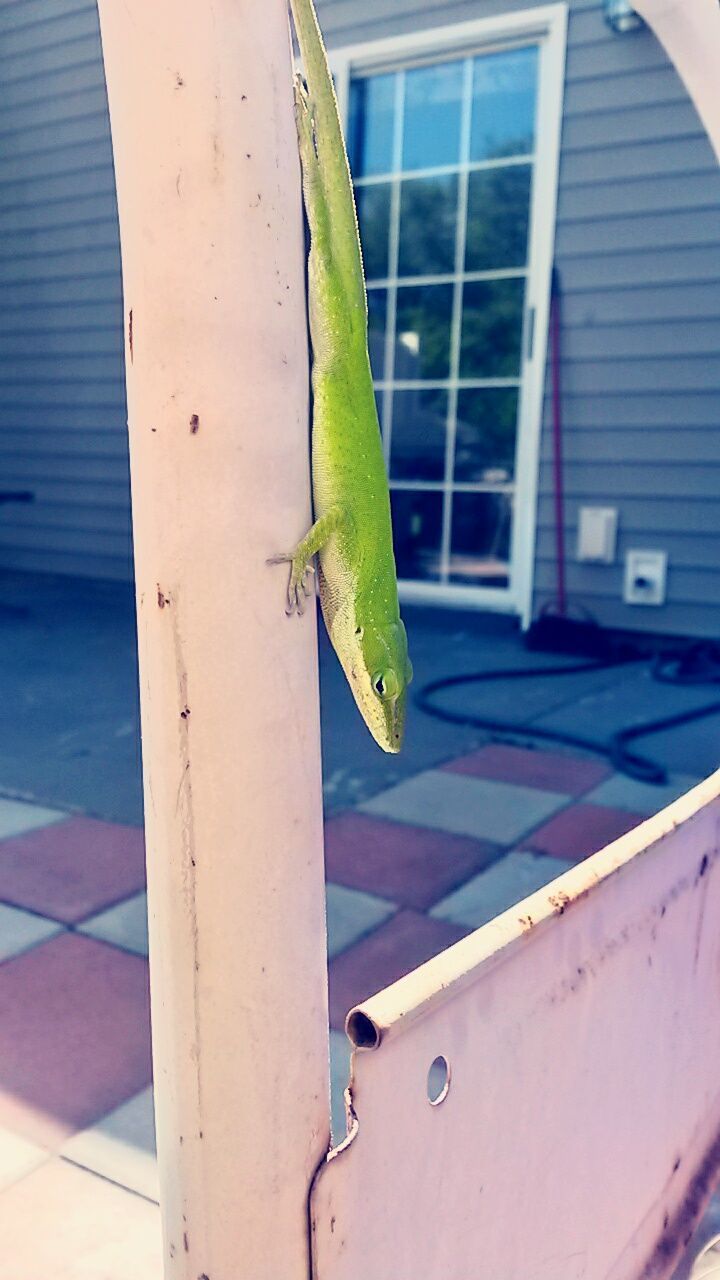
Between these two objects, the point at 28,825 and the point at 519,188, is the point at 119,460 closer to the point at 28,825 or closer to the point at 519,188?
the point at 519,188

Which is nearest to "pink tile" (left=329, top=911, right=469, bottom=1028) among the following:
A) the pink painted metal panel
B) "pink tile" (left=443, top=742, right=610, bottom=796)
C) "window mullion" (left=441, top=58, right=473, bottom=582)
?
the pink painted metal panel

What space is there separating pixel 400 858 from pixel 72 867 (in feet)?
2.67

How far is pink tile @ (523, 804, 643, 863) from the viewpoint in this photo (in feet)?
8.64

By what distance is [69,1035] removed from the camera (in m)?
1.78

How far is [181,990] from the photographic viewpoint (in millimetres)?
661

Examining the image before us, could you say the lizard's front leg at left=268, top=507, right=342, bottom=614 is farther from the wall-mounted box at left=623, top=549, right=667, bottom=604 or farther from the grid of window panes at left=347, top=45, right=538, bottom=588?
the grid of window panes at left=347, top=45, right=538, bottom=588

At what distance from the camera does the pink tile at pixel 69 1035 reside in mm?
1585

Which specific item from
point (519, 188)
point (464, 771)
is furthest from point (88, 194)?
point (464, 771)

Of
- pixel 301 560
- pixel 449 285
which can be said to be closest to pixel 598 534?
pixel 449 285

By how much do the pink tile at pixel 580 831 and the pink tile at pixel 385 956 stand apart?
0.53m

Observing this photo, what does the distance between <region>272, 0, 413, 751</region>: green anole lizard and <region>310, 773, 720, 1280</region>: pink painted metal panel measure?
0.28m

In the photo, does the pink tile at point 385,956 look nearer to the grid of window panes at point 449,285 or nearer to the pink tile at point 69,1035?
the pink tile at point 69,1035

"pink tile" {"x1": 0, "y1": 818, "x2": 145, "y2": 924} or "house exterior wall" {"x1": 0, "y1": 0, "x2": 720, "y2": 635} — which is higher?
"house exterior wall" {"x1": 0, "y1": 0, "x2": 720, "y2": 635}

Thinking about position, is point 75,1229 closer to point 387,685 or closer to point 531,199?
point 387,685
